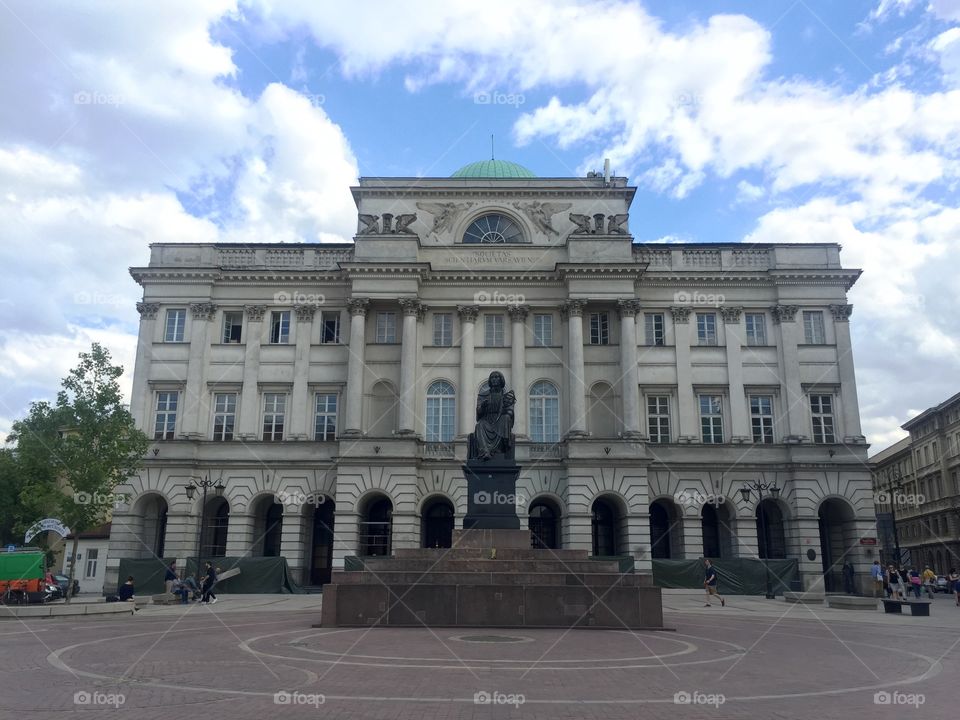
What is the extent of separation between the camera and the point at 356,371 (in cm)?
4303

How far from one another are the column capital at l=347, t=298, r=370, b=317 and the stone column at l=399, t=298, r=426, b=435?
2048 millimetres

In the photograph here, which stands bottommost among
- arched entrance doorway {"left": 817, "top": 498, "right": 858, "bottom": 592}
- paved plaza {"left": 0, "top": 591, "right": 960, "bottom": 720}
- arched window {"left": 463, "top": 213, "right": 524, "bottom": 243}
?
paved plaza {"left": 0, "top": 591, "right": 960, "bottom": 720}

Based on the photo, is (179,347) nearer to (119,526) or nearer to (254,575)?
(119,526)

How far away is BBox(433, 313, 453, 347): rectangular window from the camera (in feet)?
149

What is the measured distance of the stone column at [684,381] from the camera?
43.8 m

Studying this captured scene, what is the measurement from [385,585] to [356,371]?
82.6 ft

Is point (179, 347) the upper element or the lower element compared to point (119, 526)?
upper

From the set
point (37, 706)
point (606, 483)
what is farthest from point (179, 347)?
point (37, 706)

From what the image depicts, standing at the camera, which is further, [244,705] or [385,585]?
[385,585]

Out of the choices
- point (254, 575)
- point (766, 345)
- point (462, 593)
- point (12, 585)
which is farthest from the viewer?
point (766, 345)

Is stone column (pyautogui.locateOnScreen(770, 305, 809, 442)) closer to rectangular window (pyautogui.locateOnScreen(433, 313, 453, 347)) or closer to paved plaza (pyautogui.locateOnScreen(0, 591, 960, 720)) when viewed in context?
rectangular window (pyautogui.locateOnScreen(433, 313, 453, 347))

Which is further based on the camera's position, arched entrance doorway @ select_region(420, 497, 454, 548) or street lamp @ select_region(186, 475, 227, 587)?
arched entrance doorway @ select_region(420, 497, 454, 548)

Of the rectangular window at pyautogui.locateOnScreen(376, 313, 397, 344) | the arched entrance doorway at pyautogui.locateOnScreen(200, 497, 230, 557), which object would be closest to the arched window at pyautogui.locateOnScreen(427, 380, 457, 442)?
the rectangular window at pyautogui.locateOnScreen(376, 313, 397, 344)

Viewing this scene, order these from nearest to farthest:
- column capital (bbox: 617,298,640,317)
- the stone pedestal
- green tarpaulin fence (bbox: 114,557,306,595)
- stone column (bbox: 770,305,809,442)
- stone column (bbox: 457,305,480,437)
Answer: the stone pedestal → green tarpaulin fence (bbox: 114,557,306,595) → stone column (bbox: 457,305,480,437) → stone column (bbox: 770,305,809,442) → column capital (bbox: 617,298,640,317)
